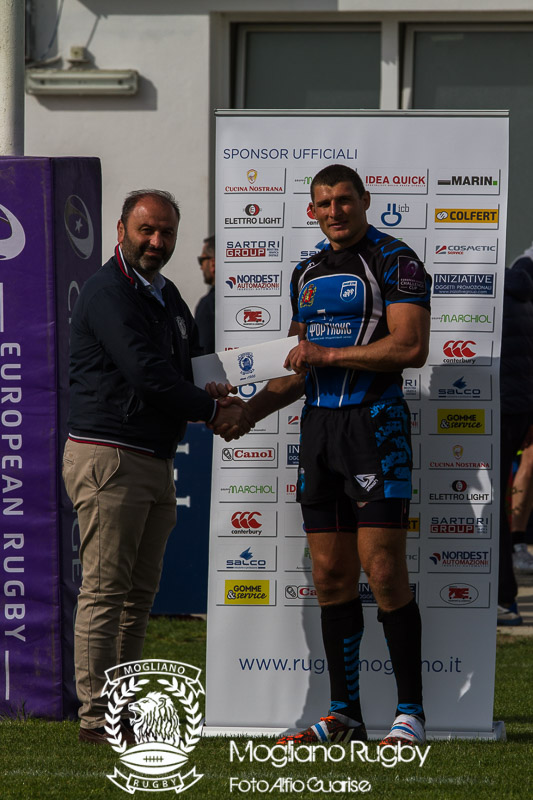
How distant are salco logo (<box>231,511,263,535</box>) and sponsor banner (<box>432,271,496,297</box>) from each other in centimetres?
122

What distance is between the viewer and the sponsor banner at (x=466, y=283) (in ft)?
17.7

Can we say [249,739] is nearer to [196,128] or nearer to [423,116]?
[423,116]

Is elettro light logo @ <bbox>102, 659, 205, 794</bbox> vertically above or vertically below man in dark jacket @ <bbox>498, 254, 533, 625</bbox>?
below

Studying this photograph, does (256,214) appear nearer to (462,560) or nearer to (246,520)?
(246,520)

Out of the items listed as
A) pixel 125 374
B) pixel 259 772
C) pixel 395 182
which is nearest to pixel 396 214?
pixel 395 182

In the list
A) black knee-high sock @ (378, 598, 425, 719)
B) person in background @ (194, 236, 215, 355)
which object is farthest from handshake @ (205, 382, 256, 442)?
person in background @ (194, 236, 215, 355)

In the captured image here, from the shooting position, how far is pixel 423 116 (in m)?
5.37

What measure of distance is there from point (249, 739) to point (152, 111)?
6.87m

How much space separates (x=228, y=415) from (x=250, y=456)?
1.42ft

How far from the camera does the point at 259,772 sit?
4574mm

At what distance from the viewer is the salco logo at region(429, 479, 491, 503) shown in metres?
5.41

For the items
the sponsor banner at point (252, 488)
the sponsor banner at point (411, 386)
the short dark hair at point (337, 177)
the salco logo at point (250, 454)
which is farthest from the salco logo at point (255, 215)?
the sponsor banner at point (252, 488)

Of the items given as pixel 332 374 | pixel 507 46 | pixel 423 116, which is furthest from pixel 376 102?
pixel 332 374

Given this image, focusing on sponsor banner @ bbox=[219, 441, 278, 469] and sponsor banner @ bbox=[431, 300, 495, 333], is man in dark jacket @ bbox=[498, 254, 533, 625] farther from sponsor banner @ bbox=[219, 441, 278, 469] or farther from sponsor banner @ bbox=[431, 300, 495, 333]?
sponsor banner @ bbox=[219, 441, 278, 469]
